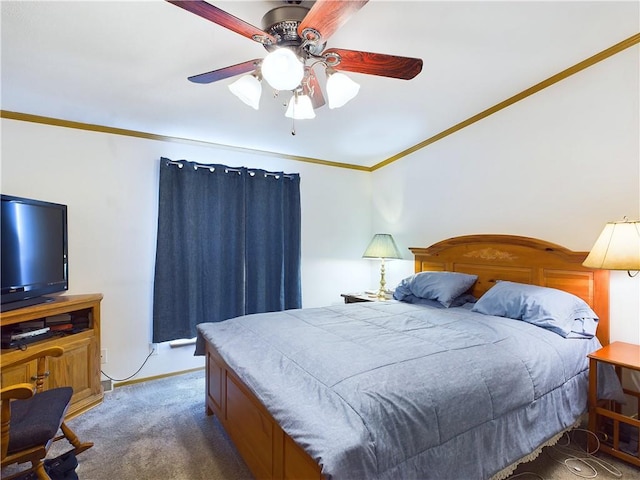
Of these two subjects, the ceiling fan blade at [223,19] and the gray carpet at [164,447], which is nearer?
the ceiling fan blade at [223,19]

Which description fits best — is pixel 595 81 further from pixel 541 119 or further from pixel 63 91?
pixel 63 91

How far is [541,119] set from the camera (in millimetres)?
2721

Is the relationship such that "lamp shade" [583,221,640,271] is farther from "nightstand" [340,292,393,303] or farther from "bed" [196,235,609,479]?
"nightstand" [340,292,393,303]

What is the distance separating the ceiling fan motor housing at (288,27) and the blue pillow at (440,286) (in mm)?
2216

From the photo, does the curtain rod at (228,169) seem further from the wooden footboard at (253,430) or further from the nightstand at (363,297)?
the wooden footboard at (253,430)

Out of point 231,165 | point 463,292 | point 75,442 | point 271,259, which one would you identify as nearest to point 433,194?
point 463,292

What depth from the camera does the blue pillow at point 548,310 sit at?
2.18m

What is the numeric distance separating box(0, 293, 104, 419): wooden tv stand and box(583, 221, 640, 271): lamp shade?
3.58m

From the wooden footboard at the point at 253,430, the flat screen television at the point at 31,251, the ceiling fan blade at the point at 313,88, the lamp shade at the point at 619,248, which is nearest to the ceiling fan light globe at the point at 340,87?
the ceiling fan blade at the point at 313,88

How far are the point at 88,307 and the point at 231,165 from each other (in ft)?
6.11

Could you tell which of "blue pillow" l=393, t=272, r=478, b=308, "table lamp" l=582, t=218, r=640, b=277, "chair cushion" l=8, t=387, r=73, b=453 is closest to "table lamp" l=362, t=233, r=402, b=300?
"blue pillow" l=393, t=272, r=478, b=308

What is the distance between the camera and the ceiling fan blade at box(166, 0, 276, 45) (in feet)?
3.87

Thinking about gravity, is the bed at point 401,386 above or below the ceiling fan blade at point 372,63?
below

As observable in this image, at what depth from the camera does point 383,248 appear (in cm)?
383
